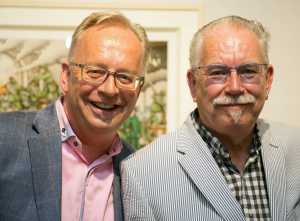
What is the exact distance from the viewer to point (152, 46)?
202 centimetres

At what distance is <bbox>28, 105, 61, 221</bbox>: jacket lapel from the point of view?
1315mm

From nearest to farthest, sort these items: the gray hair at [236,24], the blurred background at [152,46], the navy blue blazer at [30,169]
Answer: the navy blue blazer at [30,169] → the gray hair at [236,24] → the blurred background at [152,46]

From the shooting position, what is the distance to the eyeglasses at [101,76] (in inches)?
53.3

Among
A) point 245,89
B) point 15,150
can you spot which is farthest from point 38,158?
point 245,89

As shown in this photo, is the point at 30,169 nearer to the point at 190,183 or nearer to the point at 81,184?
the point at 81,184

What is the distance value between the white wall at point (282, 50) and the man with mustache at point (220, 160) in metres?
0.65

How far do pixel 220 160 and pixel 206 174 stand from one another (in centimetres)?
10

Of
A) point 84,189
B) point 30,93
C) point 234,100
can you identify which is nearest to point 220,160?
point 234,100

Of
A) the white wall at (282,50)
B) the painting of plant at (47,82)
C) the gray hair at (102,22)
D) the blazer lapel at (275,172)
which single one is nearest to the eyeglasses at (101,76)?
the gray hair at (102,22)

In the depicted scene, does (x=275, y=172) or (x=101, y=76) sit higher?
(x=101, y=76)

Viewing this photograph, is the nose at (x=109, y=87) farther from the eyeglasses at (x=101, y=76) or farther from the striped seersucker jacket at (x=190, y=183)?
the striped seersucker jacket at (x=190, y=183)

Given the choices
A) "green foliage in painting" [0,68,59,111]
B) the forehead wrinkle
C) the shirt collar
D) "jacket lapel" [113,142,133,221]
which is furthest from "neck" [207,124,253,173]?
"green foliage in painting" [0,68,59,111]

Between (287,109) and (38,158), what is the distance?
51.2 inches

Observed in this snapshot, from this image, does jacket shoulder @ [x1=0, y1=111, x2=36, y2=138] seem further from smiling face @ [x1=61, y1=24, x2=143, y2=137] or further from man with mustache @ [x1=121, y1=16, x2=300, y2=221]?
man with mustache @ [x1=121, y1=16, x2=300, y2=221]
